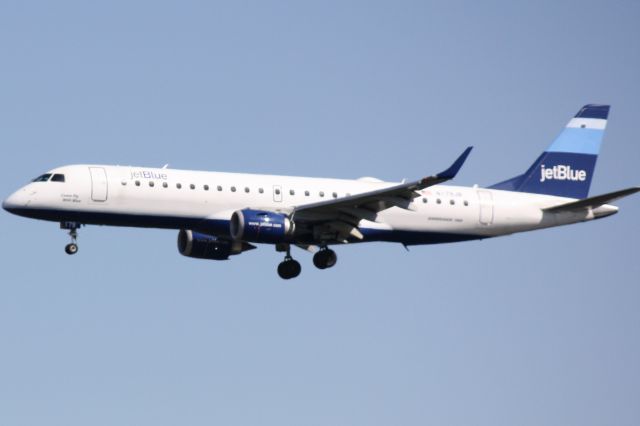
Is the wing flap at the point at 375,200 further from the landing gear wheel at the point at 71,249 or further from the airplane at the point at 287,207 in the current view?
the landing gear wheel at the point at 71,249

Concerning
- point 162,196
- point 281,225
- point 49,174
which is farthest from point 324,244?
point 49,174

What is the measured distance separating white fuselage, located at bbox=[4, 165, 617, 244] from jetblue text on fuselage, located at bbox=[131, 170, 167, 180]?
18 mm

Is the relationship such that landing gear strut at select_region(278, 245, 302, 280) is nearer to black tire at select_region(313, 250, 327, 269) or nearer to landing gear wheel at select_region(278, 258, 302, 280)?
landing gear wheel at select_region(278, 258, 302, 280)

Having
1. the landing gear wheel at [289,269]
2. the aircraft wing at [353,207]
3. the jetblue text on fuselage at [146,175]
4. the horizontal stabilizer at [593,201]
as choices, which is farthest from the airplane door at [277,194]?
the horizontal stabilizer at [593,201]

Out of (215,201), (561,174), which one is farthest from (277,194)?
(561,174)

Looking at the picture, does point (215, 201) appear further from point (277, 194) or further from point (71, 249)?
point (71, 249)

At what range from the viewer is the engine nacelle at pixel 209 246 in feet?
187

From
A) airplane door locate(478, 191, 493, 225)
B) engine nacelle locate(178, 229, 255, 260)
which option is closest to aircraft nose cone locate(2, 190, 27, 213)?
engine nacelle locate(178, 229, 255, 260)

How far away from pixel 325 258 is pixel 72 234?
380 inches

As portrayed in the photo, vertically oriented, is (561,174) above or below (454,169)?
above

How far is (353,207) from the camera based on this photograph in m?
53.6

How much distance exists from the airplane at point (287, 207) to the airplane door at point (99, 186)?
4cm

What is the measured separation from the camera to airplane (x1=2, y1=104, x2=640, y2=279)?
52.2m

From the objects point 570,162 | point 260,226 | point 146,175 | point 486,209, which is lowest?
point 260,226
